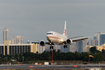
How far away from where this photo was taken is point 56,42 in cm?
11881

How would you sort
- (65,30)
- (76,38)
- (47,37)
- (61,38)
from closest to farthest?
(47,37) → (61,38) → (76,38) → (65,30)

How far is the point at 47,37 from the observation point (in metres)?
114

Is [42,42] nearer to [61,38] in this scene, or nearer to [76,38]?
[61,38]

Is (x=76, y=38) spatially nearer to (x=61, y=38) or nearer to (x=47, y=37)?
(x=61, y=38)

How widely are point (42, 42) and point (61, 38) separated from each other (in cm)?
910

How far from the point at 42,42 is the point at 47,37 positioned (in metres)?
11.3

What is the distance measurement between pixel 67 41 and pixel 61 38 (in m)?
2.98

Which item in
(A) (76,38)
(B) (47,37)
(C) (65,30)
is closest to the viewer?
(B) (47,37)

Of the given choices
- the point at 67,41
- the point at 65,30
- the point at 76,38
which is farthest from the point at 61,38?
the point at 65,30

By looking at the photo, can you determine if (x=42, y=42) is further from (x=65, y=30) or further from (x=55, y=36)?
(x=65, y=30)

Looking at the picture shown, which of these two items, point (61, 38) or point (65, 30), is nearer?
point (61, 38)

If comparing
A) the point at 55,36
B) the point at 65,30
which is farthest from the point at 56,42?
the point at 65,30

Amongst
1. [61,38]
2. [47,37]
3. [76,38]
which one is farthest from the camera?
[76,38]

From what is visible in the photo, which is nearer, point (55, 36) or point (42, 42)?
point (55, 36)
